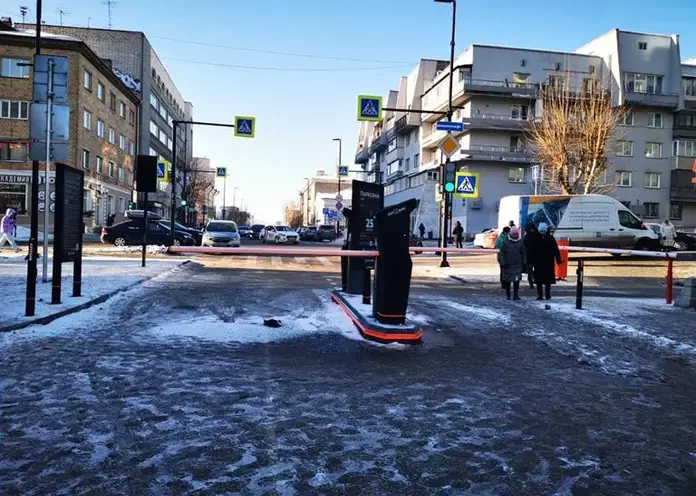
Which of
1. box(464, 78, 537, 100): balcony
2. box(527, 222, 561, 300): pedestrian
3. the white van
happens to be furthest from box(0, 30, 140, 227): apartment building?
box(527, 222, 561, 300): pedestrian

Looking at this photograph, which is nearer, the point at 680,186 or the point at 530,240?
the point at 530,240

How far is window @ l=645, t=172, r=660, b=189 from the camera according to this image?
165 ft

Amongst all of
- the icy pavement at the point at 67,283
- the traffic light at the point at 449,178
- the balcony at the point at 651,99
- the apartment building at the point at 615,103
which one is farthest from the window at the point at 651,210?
the icy pavement at the point at 67,283

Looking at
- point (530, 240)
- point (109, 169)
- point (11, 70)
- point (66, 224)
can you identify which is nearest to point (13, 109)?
point (11, 70)

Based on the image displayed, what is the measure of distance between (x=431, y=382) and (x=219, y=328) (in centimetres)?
354

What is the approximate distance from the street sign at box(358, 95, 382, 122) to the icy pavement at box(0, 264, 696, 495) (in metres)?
13.4

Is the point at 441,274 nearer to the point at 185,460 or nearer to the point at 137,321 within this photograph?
the point at 137,321

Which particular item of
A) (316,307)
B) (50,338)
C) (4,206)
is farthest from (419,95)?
(50,338)

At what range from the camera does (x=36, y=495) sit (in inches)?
121

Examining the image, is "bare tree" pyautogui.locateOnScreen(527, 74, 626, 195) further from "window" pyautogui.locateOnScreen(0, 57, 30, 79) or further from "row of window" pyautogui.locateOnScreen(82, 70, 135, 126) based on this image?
"window" pyautogui.locateOnScreen(0, 57, 30, 79)

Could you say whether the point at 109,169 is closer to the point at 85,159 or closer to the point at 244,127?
the point at 85,159

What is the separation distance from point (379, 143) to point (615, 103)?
108ft

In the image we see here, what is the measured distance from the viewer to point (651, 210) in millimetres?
50844

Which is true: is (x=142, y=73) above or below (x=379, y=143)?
above
